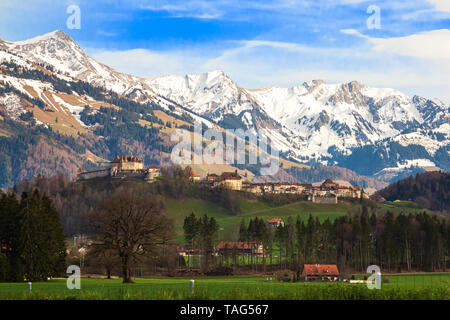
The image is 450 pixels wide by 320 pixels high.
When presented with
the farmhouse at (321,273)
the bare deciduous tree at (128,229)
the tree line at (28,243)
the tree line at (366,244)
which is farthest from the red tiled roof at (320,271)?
the tree line at (28,243)

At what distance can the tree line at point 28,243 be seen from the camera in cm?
9961

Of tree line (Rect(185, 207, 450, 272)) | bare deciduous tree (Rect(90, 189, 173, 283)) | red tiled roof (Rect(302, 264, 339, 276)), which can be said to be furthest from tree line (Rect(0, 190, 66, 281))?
tree line (Rect(185, 207, 450, 272))

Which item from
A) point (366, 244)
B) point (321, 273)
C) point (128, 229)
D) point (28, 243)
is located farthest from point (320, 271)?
point (28, 243)

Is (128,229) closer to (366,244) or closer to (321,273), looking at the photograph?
(321,273)

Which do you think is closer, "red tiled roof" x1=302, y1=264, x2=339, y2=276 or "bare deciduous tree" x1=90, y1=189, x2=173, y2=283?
"bare deciduous tree" x1=90, y1=189, x2=173, y2=283

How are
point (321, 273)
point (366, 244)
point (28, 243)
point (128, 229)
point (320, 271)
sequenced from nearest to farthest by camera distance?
point (128, 229) < point (28, 243) < point (321, 273) < point (320, 271) < point (366, 244)

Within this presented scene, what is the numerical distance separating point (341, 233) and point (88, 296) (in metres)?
148

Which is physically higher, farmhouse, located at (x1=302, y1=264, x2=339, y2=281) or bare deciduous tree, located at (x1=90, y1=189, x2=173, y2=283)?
bare deciduous tree, located at (x1=90, y1=189, x2=173, y2=283)

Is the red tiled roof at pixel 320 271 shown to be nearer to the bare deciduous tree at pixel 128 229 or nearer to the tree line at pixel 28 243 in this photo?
the bare deciduous tree at pixel 128 229

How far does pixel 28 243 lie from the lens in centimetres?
10231

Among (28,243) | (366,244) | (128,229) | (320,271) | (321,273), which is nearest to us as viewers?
(128,229)

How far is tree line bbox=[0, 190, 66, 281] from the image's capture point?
327 ft

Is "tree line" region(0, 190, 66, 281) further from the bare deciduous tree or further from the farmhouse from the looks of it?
the farmhouse

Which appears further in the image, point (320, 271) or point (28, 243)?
point (320, 271)
